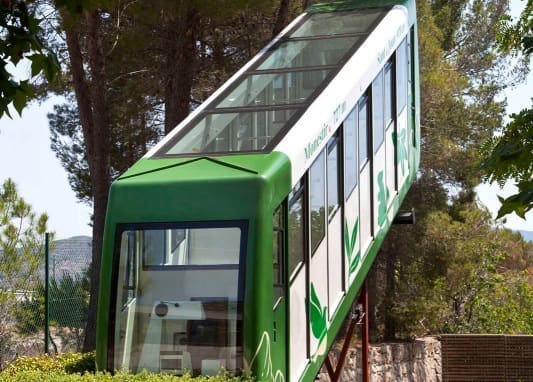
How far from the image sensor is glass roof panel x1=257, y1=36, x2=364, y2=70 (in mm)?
11898

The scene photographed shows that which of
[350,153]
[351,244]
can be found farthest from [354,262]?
[350,153]

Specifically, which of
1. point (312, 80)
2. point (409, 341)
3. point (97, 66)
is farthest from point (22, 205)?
point (409, 341)

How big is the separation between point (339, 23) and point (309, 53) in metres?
1.20

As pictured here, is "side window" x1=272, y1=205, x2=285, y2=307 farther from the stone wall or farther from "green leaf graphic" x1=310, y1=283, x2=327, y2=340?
the stone wall

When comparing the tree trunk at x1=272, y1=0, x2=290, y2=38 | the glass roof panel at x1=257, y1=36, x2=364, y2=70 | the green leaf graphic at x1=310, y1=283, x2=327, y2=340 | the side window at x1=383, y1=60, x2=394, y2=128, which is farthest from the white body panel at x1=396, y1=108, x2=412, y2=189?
the tree trunk at x1=272, y1=0, x2=290, y2=38

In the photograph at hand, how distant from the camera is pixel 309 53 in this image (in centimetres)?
1230

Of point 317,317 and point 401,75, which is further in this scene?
point 401,75

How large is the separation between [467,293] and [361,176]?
11027 millimetres

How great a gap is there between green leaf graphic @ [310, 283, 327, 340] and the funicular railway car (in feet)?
0.07

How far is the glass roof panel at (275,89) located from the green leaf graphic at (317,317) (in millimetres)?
2167

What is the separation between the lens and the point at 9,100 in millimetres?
3662

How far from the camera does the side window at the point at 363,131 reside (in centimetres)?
1151

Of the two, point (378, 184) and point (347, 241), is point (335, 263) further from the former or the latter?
point (378, 184)

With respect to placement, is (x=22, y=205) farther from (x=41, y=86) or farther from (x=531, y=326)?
(x=531, y=326)
